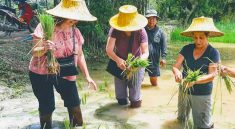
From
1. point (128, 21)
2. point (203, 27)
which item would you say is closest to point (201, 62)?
point (203, 27)

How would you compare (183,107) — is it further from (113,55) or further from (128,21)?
(128,21)

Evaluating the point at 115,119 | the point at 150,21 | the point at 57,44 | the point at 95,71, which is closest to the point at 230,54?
the point at 95,71

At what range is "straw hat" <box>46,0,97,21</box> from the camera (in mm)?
4879

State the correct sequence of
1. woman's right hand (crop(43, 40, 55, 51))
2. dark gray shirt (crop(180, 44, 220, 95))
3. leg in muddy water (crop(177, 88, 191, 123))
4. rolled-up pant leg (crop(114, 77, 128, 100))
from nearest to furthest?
woman's right hand (crop(43, 40, 55, 51)) → dark gray shirt (crop(180, 44, 220, 95)) → leg in muddy water (crop(177, 88, 191, 123)) → rolled-up pant leg (crop(114, 77, 128, 100))

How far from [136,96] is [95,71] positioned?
10.7 feet

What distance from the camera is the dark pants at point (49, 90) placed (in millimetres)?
5000

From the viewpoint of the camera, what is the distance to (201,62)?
204 inches

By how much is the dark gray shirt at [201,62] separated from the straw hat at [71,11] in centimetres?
128

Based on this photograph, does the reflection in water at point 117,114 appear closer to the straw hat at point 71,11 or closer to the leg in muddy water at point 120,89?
the leg in muddy water at point 120,89

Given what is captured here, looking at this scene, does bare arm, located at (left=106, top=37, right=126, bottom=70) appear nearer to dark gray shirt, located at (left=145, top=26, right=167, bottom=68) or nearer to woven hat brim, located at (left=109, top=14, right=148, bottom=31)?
woven hat brim, located at (left=109, top=14, right=148, bottom=31)

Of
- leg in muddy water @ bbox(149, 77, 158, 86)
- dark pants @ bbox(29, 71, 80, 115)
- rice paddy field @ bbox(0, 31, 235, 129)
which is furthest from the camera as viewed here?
leg in muddy water @ bbox(149, 77, 158, 86)

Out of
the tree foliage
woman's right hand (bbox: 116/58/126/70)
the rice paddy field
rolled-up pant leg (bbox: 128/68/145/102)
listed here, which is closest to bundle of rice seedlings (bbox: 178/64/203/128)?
the rice paddy field

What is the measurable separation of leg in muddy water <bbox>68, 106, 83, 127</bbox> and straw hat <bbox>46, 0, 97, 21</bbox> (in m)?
1.17

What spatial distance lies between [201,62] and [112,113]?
73.7 inches
